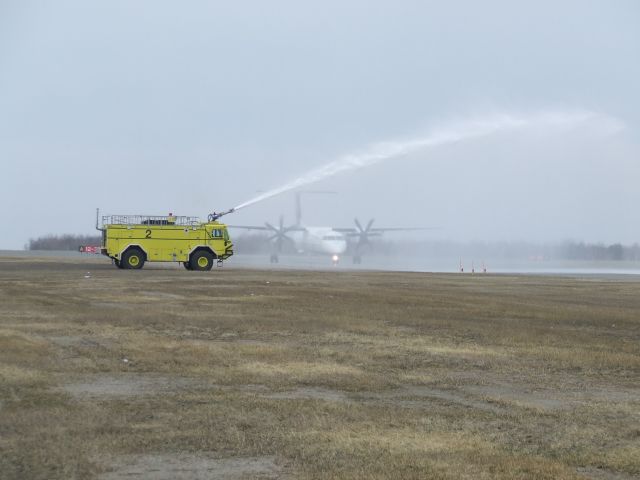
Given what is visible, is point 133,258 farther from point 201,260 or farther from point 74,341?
point 74,341

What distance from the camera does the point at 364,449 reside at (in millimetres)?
7551

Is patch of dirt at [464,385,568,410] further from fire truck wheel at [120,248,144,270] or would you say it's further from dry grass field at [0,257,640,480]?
fire truck wheel at [120,248,144,270]

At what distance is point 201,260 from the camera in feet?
166

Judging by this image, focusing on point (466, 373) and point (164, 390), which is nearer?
point (164, 390)

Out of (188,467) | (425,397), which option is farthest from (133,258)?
(188,467)

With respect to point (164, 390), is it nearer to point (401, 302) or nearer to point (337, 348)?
point (337, 348)

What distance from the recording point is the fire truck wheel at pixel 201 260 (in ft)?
166

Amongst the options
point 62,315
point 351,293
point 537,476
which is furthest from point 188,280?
point 537,476

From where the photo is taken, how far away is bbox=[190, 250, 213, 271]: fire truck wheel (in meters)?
50.6

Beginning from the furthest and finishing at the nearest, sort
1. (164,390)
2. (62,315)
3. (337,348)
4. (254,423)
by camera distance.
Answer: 1. (62,315)
2. (337,348)
3. (164,390)
4. (254,423)

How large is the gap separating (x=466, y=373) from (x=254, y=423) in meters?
4.92

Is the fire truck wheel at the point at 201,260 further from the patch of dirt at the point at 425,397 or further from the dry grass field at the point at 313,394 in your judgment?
the patch of dirt at the point at 425,397

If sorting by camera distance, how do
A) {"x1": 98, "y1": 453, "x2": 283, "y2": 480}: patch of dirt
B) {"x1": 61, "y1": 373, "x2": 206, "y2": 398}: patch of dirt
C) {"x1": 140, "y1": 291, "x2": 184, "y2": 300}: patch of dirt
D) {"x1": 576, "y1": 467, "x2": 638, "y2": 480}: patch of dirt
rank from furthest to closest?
1. {"x1": 140, "y1": 291, "x2": 184, "y2": 300}: patch of dirt
2. {"x1": 61, "y1": 373, "x2": 206, "y2": 398}: patch of dirt
3. {"x1": 576, "y1": 467, "x2": 638, "y2": 480}: patch of dirt
4. {"x1": 98, "y1": 453, "x2": 283, "y2": 480}: patch of dirt

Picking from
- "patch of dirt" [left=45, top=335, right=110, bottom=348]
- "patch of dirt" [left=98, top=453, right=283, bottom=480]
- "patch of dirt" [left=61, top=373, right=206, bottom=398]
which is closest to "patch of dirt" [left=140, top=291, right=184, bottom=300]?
"patch of dirt" [left=45, top=335, right=110, bottom=348]
